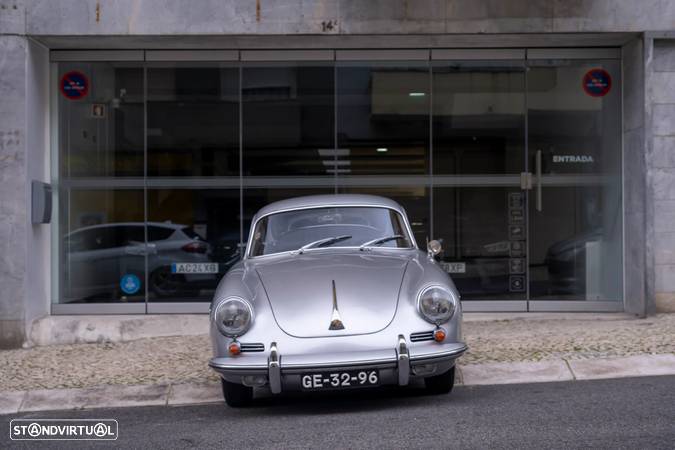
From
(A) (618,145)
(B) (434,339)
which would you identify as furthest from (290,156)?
(B) (434,339)

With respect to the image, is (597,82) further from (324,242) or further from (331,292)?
(331,292)

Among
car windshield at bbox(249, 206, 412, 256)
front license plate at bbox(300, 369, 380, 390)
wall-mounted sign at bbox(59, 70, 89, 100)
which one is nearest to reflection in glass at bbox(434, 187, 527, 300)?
car windshield at bbox(249, 206, 412, 256)

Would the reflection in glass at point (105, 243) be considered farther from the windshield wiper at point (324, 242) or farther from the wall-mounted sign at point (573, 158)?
the wall-mounted sign at point (573, 158)

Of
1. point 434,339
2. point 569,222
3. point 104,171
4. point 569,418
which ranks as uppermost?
point 104,171

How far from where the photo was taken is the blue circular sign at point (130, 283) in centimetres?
1138

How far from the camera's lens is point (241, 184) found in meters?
11.4

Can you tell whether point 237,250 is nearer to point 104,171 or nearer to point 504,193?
point 104,171

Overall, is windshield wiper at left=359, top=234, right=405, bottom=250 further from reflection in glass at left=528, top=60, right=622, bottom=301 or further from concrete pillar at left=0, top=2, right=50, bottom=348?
concrete pillar at left=0, top=2, right=50, bottom=348

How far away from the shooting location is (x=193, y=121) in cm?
1148

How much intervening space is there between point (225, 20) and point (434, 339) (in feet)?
20.1

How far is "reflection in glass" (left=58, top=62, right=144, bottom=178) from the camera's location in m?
11.3

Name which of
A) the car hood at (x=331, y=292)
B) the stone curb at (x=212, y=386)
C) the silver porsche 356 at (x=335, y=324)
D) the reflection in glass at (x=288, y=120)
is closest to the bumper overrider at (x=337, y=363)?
the silver porsche 356 at (x=335, y=324)

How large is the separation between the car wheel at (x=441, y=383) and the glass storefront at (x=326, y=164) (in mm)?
5204

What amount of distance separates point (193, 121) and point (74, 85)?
5.59 feet
